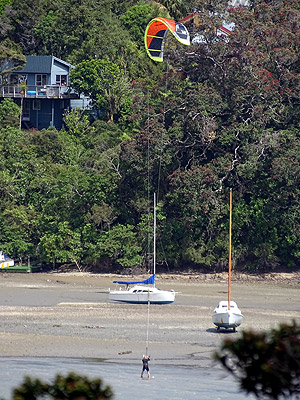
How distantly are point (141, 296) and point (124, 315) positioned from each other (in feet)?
7.15

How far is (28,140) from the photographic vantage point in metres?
44.2

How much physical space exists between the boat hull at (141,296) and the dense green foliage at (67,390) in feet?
78.1

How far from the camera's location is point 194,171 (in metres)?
37.1

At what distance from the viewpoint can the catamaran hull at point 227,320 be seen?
26438mm

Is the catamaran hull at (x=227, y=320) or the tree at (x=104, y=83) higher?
the tree at (x=104, y=83)

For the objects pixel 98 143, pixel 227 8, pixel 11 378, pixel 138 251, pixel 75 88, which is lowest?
pixel 11 378

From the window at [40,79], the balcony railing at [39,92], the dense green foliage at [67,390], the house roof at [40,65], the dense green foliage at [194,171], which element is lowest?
the dense green foliage at [67,390]

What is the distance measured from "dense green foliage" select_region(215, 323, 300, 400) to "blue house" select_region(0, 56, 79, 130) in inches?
1707

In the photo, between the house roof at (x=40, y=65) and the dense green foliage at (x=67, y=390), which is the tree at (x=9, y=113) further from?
the dense green foliage at (x=67, y=390)

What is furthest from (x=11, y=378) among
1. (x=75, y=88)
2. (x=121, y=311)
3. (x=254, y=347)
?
(x=75, y=88)

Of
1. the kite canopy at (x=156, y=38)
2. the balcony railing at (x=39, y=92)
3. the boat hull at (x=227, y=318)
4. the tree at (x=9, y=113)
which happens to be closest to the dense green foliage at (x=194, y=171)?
the kite canopy at (x=156, y=38)

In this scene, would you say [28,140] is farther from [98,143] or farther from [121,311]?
[121,311]

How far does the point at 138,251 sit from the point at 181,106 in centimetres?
772

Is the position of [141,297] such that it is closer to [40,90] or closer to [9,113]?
[9,113]
